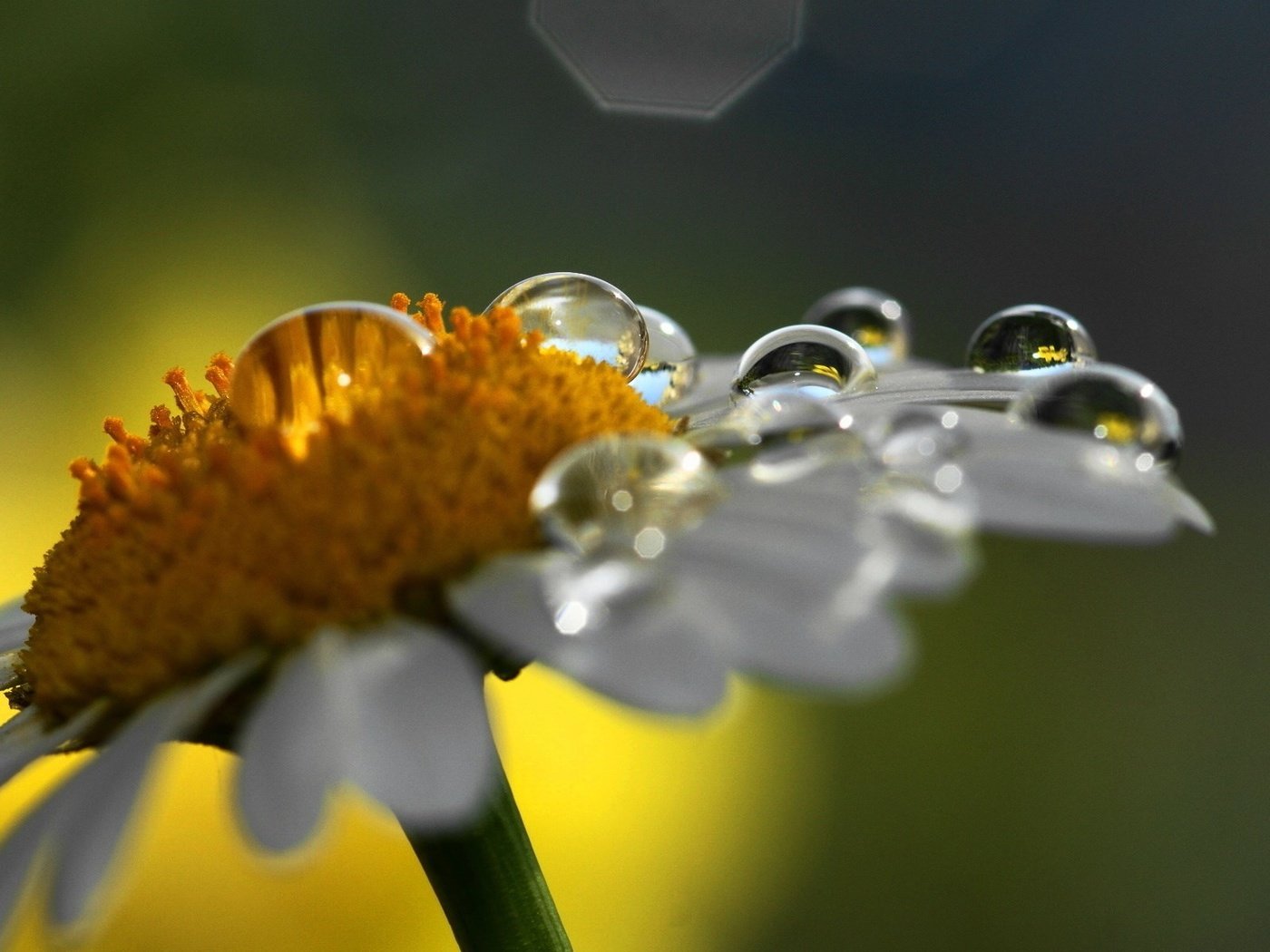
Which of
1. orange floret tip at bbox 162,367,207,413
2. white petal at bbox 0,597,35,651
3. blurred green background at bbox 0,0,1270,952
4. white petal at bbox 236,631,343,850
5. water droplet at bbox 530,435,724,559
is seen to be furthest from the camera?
blurred green background at bbox 0,0,1270,952

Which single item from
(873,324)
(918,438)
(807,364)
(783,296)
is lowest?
(918,438)

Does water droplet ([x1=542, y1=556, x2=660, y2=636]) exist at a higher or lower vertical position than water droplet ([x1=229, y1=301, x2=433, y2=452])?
lower

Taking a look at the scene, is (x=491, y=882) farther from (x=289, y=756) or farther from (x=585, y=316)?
(x=585, y=316)

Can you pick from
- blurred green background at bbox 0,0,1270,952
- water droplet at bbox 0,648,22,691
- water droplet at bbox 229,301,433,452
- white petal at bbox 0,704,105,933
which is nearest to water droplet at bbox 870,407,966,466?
water droplet at bbox 229,301,433,452

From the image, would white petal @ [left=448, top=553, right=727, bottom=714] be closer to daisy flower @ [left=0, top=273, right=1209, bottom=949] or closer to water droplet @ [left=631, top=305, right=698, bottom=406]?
daisy flower @ [left=0, top=273, right=1209, bottom=949]

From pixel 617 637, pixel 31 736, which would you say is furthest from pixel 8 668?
pixel 617 637

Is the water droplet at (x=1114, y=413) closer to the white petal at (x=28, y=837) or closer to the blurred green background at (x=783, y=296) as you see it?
the white petal at (x=28, y=837)
